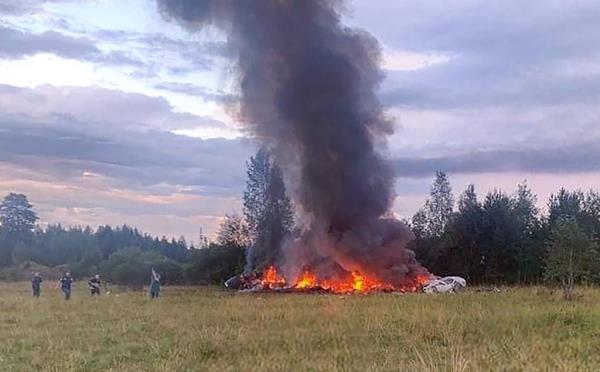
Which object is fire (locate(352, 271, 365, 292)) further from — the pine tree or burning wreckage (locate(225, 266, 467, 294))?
the pine tree

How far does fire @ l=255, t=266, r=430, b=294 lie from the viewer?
48312mm

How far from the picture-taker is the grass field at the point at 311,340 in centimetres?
1259

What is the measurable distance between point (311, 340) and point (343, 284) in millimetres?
34563

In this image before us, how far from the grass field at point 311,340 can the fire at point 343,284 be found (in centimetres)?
2209

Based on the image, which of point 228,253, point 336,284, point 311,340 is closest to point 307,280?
point 336,284

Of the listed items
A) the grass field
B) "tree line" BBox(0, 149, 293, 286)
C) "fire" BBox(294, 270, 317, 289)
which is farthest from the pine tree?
the grass field

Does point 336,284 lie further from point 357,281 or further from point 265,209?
point 265,209

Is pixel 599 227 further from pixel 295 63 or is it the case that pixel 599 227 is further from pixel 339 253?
pixel 295 63

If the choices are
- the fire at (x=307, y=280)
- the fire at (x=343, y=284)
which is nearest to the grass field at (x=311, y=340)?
the fire at (x=343, y=284)

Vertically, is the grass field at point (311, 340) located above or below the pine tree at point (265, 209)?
below

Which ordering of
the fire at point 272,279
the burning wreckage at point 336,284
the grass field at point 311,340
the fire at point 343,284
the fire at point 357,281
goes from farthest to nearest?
the fire at point 272,279, the fire at point 357,281, the fire at point 343,284, the burning wreckage at point 336,284, the grass field at point 311,340

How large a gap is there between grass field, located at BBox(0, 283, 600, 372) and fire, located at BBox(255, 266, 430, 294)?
2209cm

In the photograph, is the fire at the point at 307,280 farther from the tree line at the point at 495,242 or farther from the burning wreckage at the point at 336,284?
the tree line at the point at 495,242

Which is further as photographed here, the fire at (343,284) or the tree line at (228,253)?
the tree line at (228,253)
